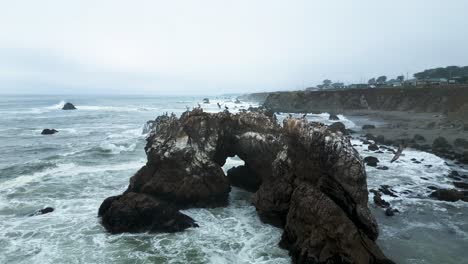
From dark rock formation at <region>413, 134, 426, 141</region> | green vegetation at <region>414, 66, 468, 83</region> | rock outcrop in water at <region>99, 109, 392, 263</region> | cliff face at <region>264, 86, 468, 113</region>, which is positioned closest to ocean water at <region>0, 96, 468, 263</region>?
rock outcrop in water at <region>99, 109, 392, 263</region>

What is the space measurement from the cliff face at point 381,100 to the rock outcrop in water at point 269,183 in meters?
43.4

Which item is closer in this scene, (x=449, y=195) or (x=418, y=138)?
(x=449, y=195)

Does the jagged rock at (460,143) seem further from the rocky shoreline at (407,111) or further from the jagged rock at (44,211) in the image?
the jagged rock at (44,211)

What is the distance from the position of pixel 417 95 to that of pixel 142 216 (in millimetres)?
65574

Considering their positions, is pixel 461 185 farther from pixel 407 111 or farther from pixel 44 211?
pixel 407 111

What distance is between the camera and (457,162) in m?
27.4

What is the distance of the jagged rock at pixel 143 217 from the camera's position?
14.8m

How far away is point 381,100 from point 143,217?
227ft

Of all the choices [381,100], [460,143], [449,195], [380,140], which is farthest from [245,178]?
[381,100]

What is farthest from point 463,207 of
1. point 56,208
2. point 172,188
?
point 56,208

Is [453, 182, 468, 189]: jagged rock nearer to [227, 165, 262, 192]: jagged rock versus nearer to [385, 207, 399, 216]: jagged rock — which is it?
[385, 207, 399, 216]: jagged rock

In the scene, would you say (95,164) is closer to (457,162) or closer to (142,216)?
(142,216)

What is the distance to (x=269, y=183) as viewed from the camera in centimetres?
1644

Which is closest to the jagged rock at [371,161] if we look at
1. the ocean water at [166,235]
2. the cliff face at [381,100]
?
the ocean water at [166,235]
